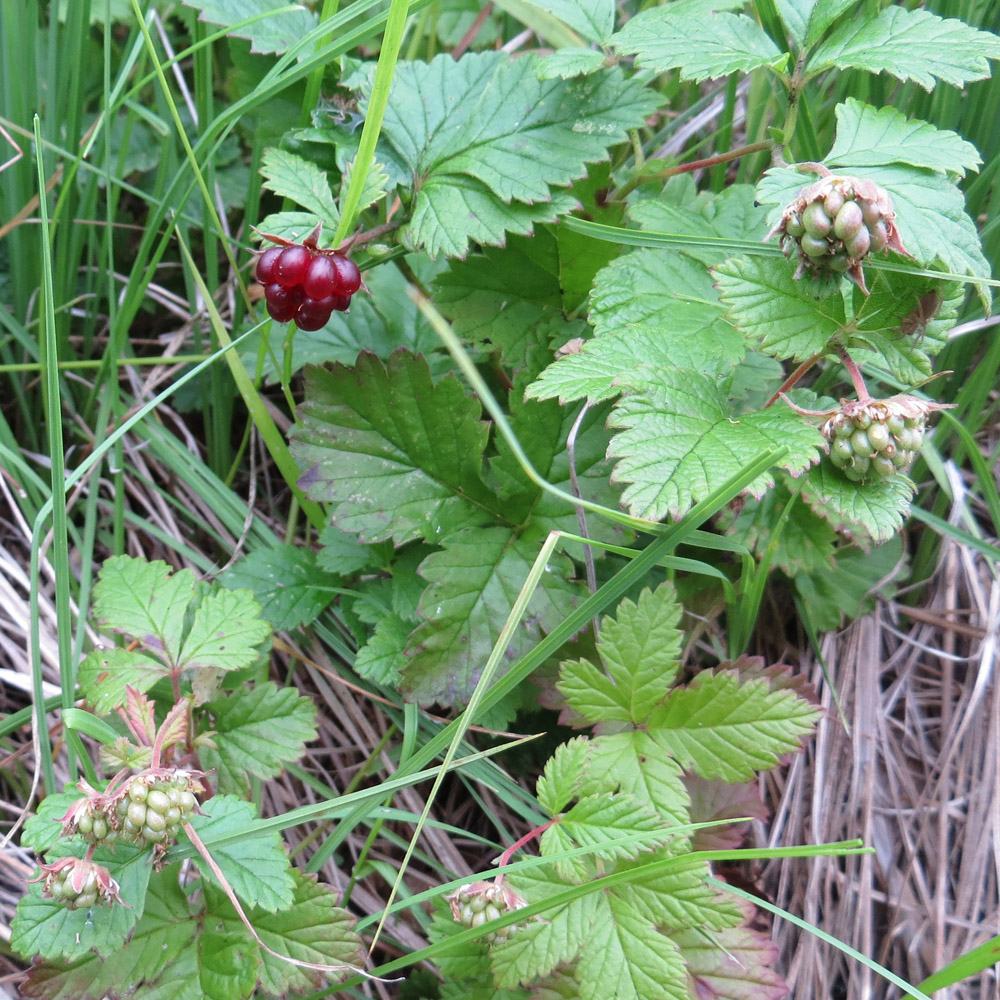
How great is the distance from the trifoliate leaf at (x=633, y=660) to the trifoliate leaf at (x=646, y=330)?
0.39 metres

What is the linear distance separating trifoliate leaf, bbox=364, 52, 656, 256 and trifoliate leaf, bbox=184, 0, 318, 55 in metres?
0.26

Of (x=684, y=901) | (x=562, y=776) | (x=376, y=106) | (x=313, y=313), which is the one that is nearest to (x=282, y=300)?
(x=313, y=313)

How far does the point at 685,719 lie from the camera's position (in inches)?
55.6

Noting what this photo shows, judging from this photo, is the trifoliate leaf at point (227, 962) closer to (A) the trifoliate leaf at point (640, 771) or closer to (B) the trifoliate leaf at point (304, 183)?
(A) the trifoliate leaf at point (640, 771)

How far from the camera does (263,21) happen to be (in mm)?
1655

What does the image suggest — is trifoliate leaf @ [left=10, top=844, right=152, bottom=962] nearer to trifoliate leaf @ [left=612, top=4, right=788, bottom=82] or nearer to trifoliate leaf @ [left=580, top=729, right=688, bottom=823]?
trifoliate leaf @ [left=580, top=729, right=688, bottom=823]

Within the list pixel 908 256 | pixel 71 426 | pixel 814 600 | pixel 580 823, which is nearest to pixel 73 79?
pixel 71 426

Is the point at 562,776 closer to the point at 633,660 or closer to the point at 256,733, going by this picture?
the point at 633,660

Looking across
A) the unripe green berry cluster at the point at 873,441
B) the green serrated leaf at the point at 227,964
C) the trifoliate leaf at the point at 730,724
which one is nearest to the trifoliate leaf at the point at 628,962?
the trifoliate leaf at the point at 730,724

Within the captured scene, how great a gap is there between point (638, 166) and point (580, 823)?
3.99ft

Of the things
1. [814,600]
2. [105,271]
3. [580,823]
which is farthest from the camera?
[105,271]

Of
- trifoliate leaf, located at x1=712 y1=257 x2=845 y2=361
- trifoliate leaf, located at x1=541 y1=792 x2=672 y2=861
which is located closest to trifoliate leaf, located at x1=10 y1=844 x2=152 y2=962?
trifoliate leaf, located at x1=541 y1=792 x2=672 y2=861

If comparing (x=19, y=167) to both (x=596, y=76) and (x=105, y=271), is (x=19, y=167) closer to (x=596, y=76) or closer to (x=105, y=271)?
(x=105, y=271)

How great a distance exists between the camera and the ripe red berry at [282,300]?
51.5 inches
